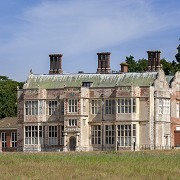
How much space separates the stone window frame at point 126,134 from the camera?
72.8 meters

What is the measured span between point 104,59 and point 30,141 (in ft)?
34.6

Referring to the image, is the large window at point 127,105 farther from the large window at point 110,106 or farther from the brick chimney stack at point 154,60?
the brick chimney stack at point 154,60

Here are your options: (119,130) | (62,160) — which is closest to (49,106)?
(119,130)

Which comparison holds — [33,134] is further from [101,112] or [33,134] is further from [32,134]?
[101,112]

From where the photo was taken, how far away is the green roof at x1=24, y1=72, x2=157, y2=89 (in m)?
75.4

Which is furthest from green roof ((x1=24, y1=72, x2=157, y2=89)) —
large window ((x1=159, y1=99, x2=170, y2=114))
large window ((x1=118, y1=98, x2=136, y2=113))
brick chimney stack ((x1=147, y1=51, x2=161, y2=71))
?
brick chimney stack ((x1=147, y1=51, x2=161, y2=71))

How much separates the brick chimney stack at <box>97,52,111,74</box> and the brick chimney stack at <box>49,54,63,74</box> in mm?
3818

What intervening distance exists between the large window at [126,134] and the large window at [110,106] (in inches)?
76.2

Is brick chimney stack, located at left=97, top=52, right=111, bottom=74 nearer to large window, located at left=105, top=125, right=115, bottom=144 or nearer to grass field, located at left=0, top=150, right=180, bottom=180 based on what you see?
large window, located at left=105, top=125, right=115, bottom=144

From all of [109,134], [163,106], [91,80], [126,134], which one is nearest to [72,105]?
[91,80]

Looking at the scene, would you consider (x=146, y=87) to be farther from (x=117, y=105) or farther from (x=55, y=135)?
(x=55, y=135)

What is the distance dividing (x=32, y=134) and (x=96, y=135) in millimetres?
5951

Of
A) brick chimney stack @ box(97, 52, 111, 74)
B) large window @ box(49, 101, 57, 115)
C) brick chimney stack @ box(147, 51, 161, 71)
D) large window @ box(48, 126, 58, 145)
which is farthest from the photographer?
brick chimney stack @ box(97, 52, 111, 74)

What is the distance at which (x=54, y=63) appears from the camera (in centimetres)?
8106
